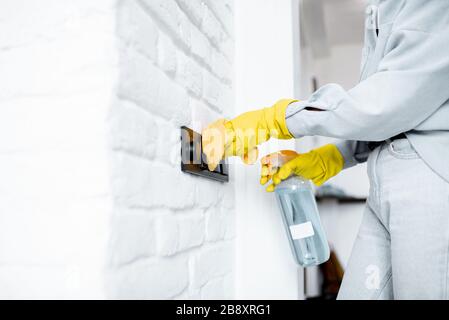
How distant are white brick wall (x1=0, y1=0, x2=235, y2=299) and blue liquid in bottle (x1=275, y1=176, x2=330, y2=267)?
33cm

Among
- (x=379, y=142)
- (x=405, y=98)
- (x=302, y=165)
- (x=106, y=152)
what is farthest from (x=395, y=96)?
(x=106, y=152)

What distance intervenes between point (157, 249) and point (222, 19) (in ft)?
2.12

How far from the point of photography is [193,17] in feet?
3.07

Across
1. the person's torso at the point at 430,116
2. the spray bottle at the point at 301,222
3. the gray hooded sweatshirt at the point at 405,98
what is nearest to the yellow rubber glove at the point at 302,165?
the spray bottle at the point at 301,222

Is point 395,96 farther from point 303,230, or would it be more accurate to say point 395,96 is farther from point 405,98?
point 303,230

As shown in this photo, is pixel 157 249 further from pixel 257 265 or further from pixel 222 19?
pixel 222 19

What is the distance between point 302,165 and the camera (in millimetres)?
1021

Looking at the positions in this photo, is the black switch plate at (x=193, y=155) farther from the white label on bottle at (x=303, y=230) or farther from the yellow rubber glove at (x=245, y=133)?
the white label on bottle at (x=303, y=230)

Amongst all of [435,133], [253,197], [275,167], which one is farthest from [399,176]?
[253,197]

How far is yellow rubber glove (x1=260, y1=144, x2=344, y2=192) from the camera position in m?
0.99

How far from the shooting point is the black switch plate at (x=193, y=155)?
85 centimetres

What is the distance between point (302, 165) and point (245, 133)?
0.61 ft

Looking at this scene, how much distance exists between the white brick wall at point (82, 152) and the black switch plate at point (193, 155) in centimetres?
9
